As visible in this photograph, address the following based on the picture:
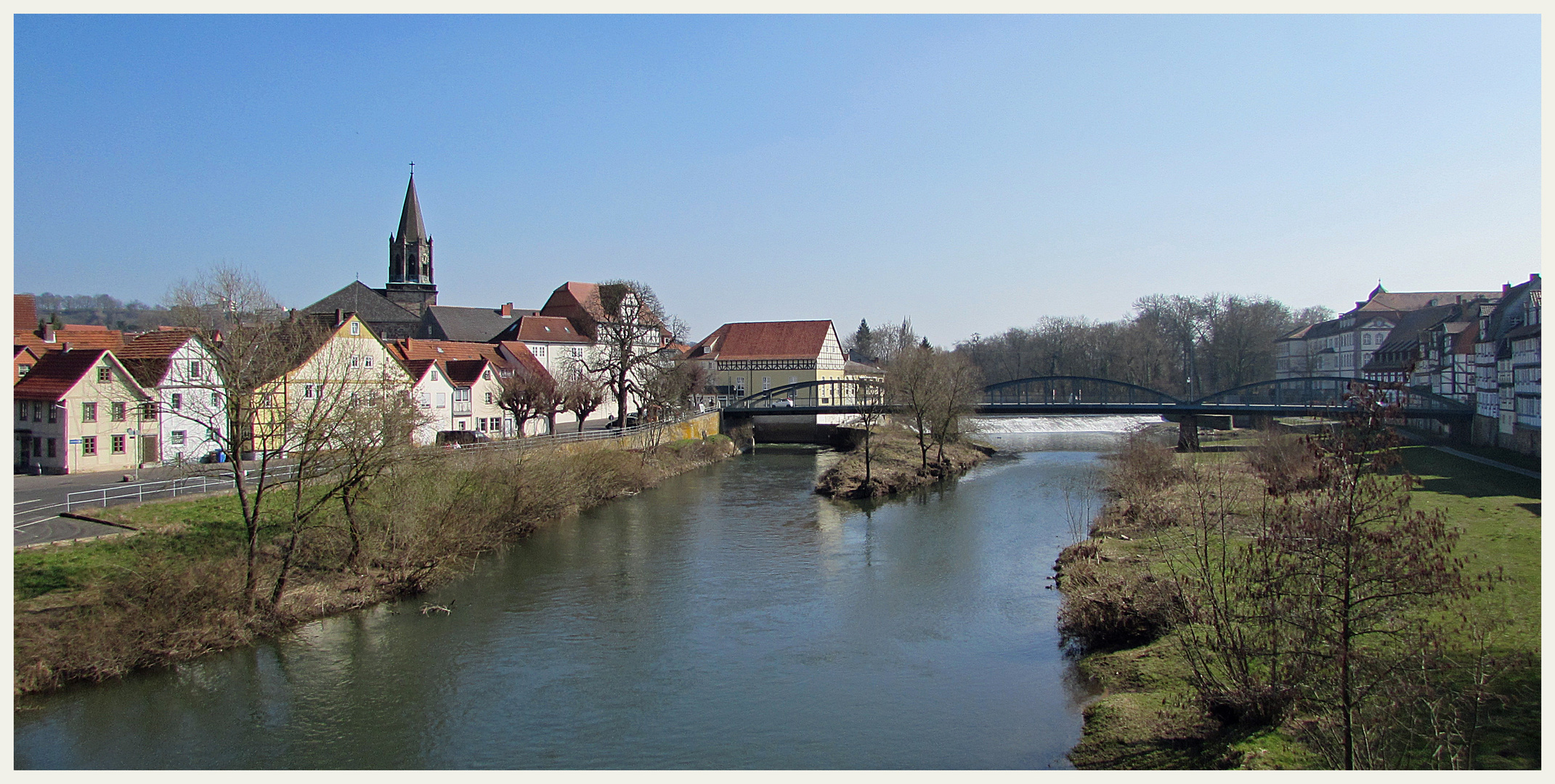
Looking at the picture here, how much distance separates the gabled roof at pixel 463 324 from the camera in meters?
51.9

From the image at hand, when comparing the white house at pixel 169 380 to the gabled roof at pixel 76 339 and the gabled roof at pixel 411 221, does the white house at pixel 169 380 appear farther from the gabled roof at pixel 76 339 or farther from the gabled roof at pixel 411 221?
the gabled roof at pixel 411 221

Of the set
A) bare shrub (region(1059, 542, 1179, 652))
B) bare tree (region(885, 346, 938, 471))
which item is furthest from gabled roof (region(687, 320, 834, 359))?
bare shrub (region(1059, 542, 1179, 652))

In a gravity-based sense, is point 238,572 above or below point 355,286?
below

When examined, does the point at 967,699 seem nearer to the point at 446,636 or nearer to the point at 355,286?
the point at 446,636

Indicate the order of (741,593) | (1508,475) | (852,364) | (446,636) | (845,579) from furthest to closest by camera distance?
(852,364), (1508,475), (845,579), (741,593), (446,636)

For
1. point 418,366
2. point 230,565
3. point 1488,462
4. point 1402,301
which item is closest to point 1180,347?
point 1402,301

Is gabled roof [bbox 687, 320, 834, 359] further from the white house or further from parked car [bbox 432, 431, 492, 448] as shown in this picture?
the white house

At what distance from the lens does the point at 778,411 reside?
138 feet

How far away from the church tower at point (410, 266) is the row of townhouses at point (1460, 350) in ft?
168

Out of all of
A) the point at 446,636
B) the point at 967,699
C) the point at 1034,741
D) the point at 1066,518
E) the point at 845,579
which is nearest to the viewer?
the point at 1034,741

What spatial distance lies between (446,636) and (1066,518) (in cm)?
1405

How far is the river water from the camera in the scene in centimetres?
903

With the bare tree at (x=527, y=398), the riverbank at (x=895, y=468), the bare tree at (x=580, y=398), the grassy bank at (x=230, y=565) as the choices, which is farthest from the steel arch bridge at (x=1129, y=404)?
the grassy bank at (x=230, y=565)

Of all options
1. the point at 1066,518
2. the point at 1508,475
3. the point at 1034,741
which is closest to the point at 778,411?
the point at 1066,518
